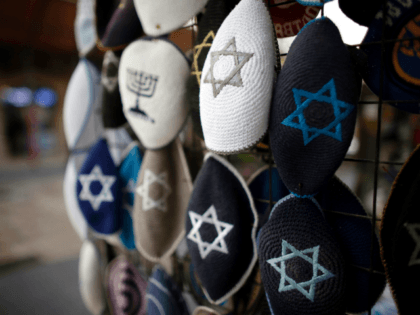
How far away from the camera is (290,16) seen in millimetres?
429

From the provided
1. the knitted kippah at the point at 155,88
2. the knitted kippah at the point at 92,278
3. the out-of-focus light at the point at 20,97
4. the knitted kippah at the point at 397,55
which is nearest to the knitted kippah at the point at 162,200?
the knitted kippah at the point at 155,88

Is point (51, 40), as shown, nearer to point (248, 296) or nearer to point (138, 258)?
point (138, 258)

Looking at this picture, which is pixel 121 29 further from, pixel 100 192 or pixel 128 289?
pixel 128 289

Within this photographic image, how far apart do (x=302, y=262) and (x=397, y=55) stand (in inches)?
11.0

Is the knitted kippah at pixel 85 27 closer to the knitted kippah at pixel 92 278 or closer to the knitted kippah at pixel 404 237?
the knitted kippah at pixel 92 278

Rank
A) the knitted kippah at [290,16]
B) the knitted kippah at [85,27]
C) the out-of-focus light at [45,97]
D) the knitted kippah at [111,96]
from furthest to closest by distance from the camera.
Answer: the out-of-focus light at [45,97] → the knitted kippah at [85,27] → the knitted kippah at [111,96] → the knitted kippah at [290,16]

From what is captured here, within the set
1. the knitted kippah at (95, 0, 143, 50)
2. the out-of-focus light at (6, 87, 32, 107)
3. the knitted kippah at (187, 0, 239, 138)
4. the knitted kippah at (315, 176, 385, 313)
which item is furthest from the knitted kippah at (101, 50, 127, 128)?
the out-of-focus light at (6, 87, 32, 107)

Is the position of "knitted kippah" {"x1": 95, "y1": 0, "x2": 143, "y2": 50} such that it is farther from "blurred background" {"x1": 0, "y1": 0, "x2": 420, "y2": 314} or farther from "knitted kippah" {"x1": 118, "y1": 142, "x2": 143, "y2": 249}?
"knitted kippah" {"x1": 118, "y1": 142, "x2": 143, "y2": 249}

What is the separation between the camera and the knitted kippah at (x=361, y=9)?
Answer: 0.35 meters

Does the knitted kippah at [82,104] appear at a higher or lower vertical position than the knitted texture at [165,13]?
lower

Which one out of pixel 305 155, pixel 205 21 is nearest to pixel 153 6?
pixel 205 21

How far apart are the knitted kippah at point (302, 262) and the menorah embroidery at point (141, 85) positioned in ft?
1.08

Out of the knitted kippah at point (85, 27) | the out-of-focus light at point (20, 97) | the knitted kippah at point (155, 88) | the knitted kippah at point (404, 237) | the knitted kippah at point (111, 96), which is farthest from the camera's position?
the out-of-focus light at point (20, 97)

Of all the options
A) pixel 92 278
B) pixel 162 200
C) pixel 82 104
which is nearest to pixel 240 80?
pixel 162 200
